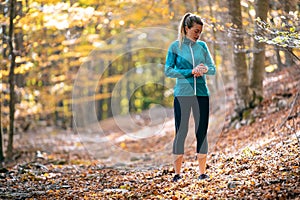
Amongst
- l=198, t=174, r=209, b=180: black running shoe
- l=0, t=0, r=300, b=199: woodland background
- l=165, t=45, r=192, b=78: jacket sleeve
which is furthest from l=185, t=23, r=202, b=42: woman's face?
l=198, t=174, r=209, b=180: black running shoe

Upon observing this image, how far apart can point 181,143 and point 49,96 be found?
49.0 ft

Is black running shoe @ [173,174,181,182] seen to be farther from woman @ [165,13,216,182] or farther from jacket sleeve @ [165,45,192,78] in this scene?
jacket sleeve @ [165,45,192,78]

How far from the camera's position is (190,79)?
5473 mm

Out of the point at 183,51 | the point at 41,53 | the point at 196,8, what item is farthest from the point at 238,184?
the point at 41,53

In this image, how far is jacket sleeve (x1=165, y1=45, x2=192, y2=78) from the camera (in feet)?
17.9

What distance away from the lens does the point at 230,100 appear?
45.1 feet

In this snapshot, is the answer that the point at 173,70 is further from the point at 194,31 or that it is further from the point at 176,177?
the point at 176,177

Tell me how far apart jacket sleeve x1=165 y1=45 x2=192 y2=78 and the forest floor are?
48.2 inches

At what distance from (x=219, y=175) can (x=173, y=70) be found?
1.33 metres

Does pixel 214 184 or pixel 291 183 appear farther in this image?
pixel 214 184

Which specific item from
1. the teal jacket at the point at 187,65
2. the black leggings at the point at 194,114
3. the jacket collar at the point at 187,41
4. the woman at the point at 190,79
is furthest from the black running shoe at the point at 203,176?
the jacket collar at the point at 187,41

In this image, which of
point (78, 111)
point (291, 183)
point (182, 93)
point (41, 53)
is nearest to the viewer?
point (291, 183)

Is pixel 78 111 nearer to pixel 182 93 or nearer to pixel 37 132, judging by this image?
pixel 37 132

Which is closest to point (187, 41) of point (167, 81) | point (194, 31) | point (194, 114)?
point (194, 31)
